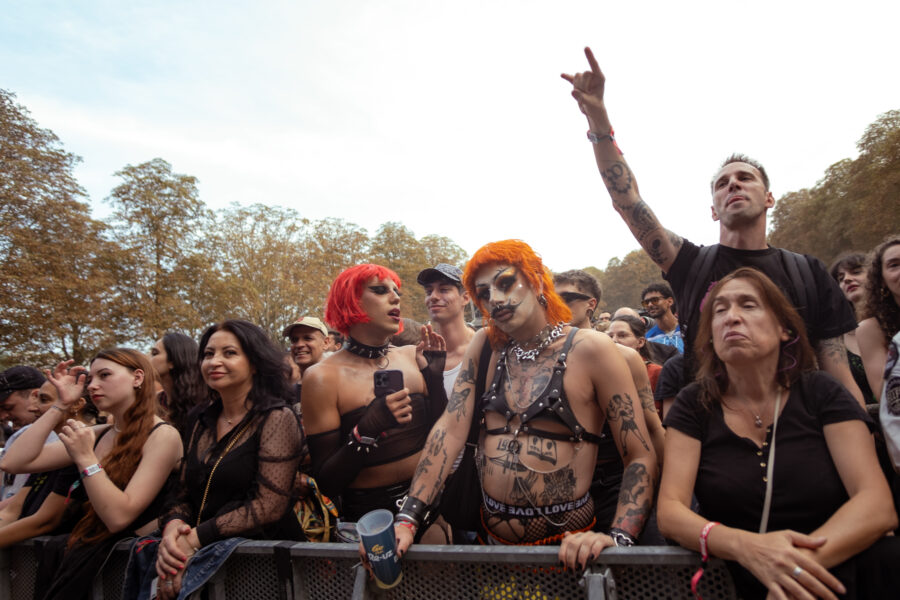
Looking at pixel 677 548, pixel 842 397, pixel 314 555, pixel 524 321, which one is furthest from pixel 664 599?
pixel 314 555

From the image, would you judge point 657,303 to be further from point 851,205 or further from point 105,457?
point 851,205

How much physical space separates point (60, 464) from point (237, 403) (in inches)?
52.8

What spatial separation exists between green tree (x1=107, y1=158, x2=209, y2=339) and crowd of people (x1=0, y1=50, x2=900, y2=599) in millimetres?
→ 18543

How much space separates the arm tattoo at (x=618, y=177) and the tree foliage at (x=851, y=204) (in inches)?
953

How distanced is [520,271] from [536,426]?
2.75 ft

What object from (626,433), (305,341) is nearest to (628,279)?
(305,341)

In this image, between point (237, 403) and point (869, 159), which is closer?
point (237, 403)

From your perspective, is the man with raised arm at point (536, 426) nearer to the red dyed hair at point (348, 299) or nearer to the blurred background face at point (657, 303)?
the red dyed hair at point (348, 299)

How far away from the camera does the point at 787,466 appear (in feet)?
6.03

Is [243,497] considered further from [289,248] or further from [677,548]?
[289,248]

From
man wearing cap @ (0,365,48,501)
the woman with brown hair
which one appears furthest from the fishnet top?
man wearing cap @ (0,365,48,501)

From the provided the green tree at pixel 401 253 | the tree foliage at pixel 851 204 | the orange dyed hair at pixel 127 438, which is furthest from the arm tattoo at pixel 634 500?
the green tree at pixel 401 253

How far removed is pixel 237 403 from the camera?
10.2 ft

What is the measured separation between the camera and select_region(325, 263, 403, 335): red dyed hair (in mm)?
3309
